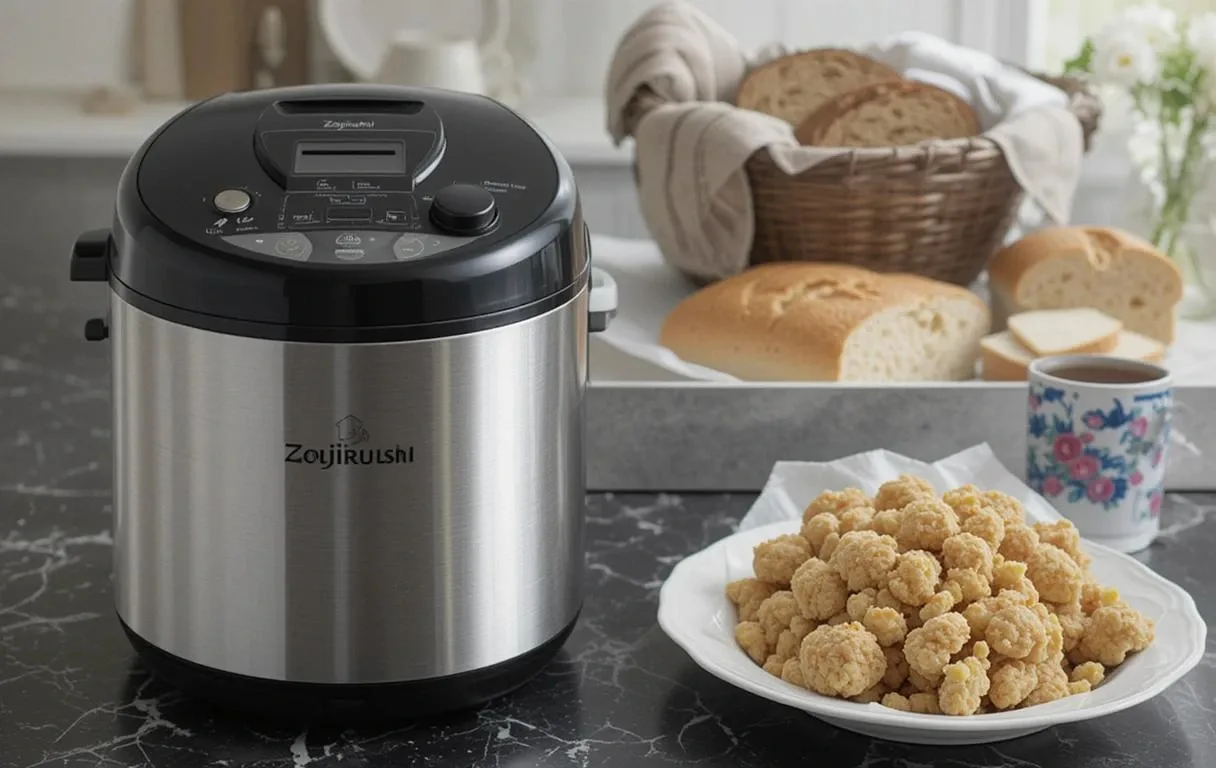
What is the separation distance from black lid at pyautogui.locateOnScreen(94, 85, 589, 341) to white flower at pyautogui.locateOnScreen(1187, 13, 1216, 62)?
912 mm

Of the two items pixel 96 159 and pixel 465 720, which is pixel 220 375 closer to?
pixel 465 720

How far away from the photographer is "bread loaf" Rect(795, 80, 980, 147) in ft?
5.21

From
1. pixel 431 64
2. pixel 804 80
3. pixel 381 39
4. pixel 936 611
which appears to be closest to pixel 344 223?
pixel 936 611

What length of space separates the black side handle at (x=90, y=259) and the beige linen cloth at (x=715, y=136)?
712 mm

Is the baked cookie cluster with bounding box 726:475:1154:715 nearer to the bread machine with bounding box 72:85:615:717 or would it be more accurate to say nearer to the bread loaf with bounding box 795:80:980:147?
the bread machine with bounding box 72:85:615:717

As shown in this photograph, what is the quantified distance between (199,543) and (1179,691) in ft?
1.89

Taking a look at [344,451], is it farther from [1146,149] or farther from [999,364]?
[1146,149]

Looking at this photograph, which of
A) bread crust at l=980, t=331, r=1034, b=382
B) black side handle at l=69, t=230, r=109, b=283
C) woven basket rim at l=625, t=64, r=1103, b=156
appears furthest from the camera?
woven basket rim at l=625, t=64, r=1103, b=156

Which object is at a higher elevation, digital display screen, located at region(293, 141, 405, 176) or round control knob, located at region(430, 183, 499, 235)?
digital display screen, located at region(293, 141, 405, 176)

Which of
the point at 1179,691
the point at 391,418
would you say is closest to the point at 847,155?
the point at 1179,691

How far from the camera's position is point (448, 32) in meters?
2.52

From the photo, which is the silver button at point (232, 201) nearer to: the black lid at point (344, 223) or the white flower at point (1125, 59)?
the black lid at point (344, 223)

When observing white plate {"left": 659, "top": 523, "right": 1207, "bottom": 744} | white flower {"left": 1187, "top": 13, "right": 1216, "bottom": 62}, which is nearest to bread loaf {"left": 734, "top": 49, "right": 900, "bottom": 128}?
white flower {"left": 1187, "top": 13, "right": 1216, "bottom": 62}

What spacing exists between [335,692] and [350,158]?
0.29 m
